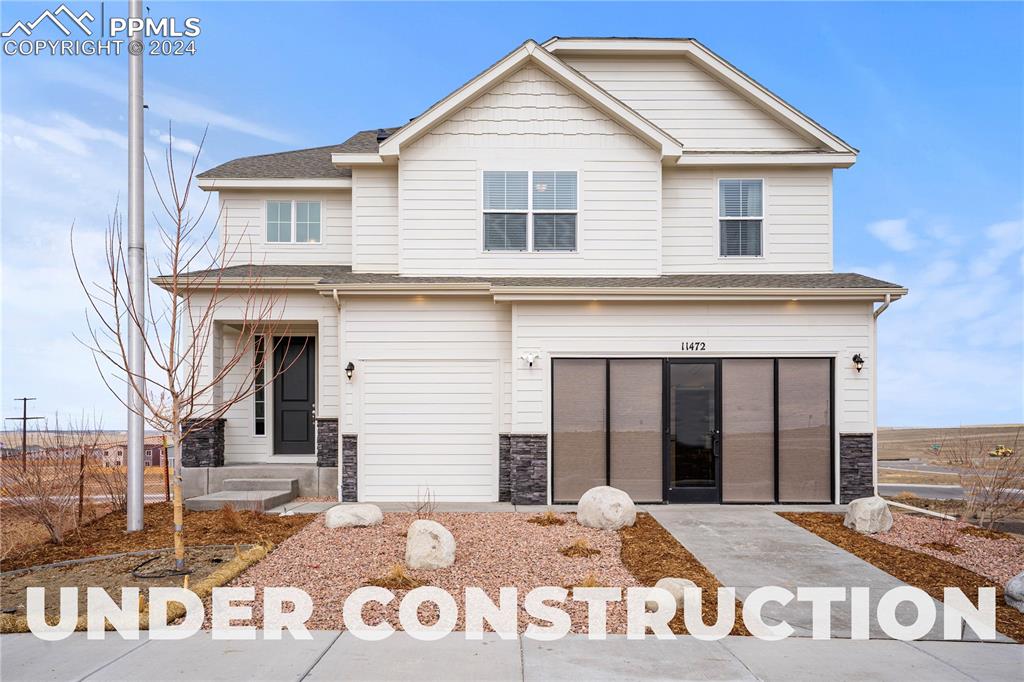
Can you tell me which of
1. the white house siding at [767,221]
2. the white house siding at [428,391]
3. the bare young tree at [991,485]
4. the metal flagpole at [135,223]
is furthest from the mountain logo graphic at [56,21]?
the bare young tree at [991,485]

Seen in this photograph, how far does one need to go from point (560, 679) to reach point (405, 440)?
708 cm

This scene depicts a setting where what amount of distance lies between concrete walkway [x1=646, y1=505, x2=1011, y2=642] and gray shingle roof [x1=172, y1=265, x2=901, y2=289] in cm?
377

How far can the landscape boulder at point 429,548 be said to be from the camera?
6.65m

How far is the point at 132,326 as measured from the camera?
8328 millimetres

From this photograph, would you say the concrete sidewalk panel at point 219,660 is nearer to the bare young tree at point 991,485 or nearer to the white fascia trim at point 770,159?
the bare young tree at point 991,485

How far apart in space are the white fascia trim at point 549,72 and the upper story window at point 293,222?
2554 millimetres

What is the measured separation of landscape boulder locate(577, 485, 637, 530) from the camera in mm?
8617

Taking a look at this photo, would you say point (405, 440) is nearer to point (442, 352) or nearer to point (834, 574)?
point (442, 352)

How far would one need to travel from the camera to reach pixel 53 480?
8.77 metres

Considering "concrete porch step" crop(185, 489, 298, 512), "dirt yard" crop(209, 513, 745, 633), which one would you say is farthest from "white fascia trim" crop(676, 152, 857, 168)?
"concrete porch step" crop(185, 489, 298, 512)

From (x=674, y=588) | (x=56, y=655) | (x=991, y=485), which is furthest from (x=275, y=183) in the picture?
(x=991, y=485)

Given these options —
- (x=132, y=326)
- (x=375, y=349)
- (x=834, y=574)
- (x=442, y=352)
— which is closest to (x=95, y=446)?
(x=132, y=326)

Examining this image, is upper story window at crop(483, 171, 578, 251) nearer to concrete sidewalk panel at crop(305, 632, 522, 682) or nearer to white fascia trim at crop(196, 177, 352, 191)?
white fascia trim at crop(196, 177, 352, 191)

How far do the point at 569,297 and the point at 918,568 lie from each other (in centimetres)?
599
